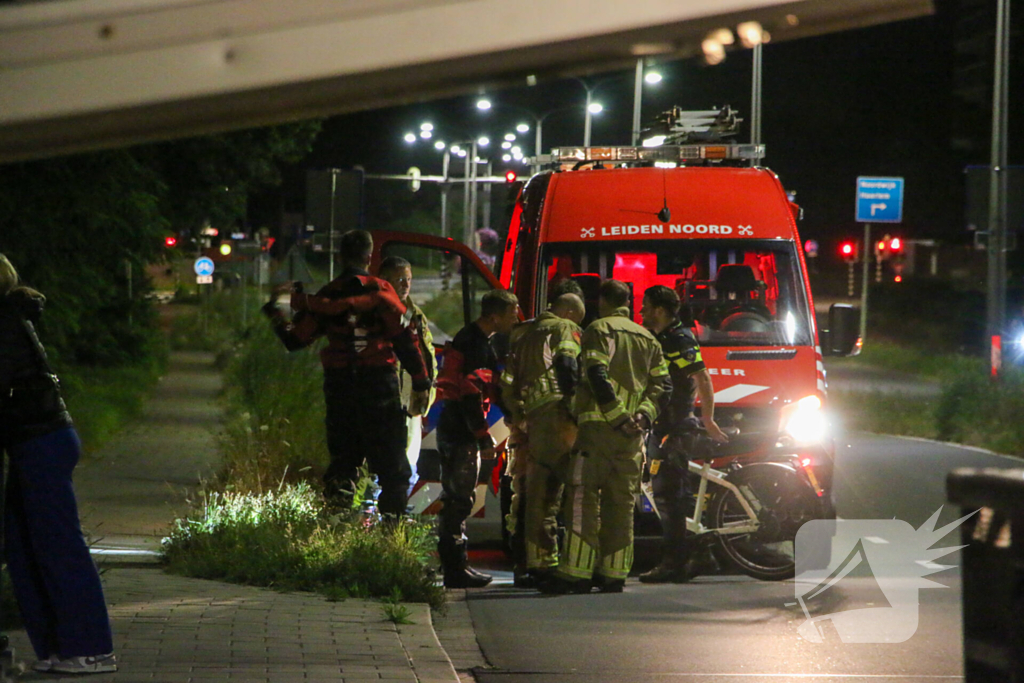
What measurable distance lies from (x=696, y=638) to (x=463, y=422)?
6.82ft

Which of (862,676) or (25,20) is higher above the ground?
(25,20)

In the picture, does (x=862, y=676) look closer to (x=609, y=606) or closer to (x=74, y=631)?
(x=609, y=606)

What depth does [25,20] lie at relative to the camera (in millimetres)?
2107

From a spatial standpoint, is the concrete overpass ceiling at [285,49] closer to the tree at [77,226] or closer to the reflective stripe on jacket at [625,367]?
the reflective stripe on jacket at [625,367]

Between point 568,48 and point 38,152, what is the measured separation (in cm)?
83

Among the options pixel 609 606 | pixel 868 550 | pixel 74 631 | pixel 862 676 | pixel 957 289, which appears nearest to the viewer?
pixel 74 631

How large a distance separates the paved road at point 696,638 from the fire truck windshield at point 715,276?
1.89 meters

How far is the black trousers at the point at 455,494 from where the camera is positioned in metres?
8.63

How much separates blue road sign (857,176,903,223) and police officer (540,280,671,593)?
963 inches

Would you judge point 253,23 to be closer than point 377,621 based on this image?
Yes

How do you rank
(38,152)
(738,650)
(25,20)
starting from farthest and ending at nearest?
(738,650), (38,152), (25,20)

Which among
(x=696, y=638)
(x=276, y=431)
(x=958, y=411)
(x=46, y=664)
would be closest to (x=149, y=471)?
(x=276, y=431)

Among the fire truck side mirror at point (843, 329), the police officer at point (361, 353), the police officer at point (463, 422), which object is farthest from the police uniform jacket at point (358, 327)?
the fire truck side mirror at point (843, 329)

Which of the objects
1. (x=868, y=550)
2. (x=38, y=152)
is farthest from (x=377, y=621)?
(x=38, y=152)
